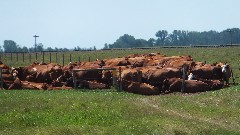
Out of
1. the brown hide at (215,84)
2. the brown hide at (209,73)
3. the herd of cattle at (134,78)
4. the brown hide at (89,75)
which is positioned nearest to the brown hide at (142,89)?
the herd of cattle at (134,78)

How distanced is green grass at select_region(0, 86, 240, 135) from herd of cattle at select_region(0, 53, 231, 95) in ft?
7.78

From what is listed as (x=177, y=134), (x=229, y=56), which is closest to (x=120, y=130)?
(x=177, y=134)

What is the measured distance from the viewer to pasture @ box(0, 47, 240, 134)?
14664 millimetres

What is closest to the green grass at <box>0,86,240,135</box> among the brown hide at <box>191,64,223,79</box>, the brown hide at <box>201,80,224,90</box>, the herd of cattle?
the herd of cattle

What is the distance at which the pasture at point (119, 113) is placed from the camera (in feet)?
48.1

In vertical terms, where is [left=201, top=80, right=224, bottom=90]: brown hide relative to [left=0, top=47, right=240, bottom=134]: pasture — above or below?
above

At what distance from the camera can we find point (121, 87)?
2483 centimetres

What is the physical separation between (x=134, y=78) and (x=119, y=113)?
912 centimetres

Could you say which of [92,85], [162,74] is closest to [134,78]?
[162,74]

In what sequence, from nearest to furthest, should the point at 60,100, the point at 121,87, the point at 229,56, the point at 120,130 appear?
the point at 120,130
the point at 60,100
the point at 121,87
the point at 229,56

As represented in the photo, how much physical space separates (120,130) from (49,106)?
17.5ft

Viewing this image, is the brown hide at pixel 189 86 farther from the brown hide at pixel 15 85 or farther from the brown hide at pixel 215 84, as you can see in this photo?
the brown hide at pixel 15 85

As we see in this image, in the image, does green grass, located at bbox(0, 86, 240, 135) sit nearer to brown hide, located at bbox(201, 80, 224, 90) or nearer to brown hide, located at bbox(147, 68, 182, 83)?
brown hide, located at bbox(201, 80, 224, 90)

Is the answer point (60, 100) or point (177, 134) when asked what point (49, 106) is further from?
point (177, 134)
